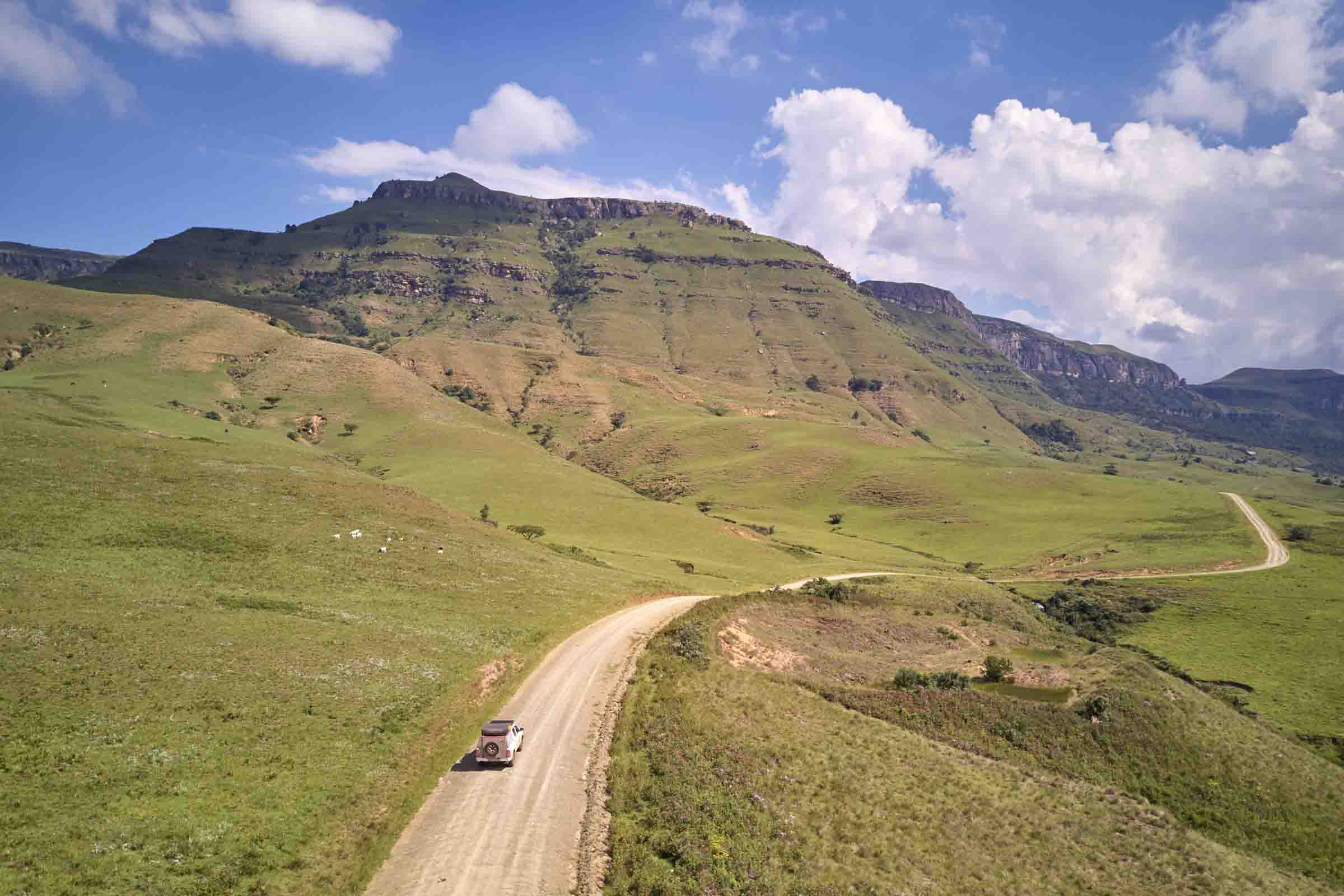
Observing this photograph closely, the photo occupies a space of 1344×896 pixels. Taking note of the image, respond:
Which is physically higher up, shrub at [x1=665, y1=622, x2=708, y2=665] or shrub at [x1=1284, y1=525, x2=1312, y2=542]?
shrub at [x1=1284, y1=525, x2=1312, y2=542]

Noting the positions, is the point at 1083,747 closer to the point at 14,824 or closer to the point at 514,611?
the point at 514,611

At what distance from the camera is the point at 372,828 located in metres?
20.4

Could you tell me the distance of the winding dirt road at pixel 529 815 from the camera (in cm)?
1867

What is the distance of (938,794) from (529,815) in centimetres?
1698

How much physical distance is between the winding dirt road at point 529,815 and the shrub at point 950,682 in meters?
20.7

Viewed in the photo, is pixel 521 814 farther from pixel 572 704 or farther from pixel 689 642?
pixel 689 642

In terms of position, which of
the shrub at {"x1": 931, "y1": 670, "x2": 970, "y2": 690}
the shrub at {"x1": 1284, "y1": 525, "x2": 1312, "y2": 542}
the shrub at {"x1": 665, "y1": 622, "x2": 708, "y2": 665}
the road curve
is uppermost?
the shrub at {"x1": 1284, "y1": 525, "x2": 1312, "y2": 542}

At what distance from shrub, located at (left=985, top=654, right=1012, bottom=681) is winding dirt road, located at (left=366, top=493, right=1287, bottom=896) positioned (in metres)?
26.8

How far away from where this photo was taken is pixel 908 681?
4038 cm

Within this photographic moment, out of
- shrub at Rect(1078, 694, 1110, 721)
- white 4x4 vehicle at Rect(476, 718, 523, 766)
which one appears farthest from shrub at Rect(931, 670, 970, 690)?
white 4x4 vehicle at Rect(476, 718, 523, 766)

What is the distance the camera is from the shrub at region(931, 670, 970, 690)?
39.8 metres

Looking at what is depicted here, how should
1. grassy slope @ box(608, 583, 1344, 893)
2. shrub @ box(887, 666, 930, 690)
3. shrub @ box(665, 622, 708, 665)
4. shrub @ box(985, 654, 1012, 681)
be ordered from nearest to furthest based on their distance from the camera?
grassy slope @ box(608, 583, 1344, 893) < shrub @ box(665, 622, 708, 665) < shrub @ box(887, 666, 930, 690) < shrub @ box(985, 654, 1012, 681)

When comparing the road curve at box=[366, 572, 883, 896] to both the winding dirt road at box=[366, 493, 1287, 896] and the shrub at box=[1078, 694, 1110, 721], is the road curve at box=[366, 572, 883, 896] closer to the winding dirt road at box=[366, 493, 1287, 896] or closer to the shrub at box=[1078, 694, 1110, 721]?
the winding dirt road at box=[366, 493, 1287, 896]

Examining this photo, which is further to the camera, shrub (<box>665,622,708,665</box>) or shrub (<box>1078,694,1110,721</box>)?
shrub (<box>665,622,708,665</box>)
